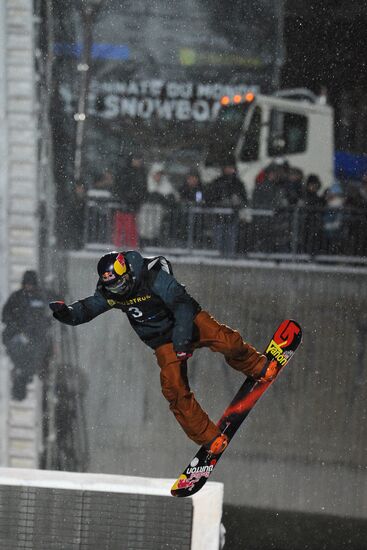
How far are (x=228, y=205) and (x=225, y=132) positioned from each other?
1.79 feet

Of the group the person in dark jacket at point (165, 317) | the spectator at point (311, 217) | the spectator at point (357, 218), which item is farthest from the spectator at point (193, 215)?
the person in dark jacket at point (165, 317)

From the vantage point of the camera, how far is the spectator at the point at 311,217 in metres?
7.18

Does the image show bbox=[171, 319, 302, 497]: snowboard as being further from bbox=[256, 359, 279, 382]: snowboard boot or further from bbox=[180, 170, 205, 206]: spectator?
bbox=[180, 170, 205, 206]: spectator

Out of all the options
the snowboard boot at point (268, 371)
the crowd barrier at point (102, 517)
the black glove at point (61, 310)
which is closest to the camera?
the black glove at point (61, 310)

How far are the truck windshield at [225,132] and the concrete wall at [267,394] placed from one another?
0.79m

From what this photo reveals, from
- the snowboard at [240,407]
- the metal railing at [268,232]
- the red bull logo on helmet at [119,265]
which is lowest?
the snowboard at [240,407]

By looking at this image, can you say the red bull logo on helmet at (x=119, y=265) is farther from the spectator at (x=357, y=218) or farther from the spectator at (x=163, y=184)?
the spectator at (x=357, y=218)

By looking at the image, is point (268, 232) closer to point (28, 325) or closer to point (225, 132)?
point (225, 132)

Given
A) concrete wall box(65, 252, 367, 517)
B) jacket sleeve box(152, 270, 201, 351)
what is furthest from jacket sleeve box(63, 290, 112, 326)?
concrete wall box(65, 252, 367, 517)

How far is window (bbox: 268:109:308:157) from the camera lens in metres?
7.21

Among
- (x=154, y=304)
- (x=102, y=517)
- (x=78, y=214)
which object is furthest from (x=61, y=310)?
(x=78, y=214)

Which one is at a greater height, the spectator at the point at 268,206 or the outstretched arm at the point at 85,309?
the spectator at the point at 268,206

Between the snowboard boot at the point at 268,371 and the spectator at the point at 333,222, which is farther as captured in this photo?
the spectator at the point at 333,222

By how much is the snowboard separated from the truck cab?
1965 millimetres
